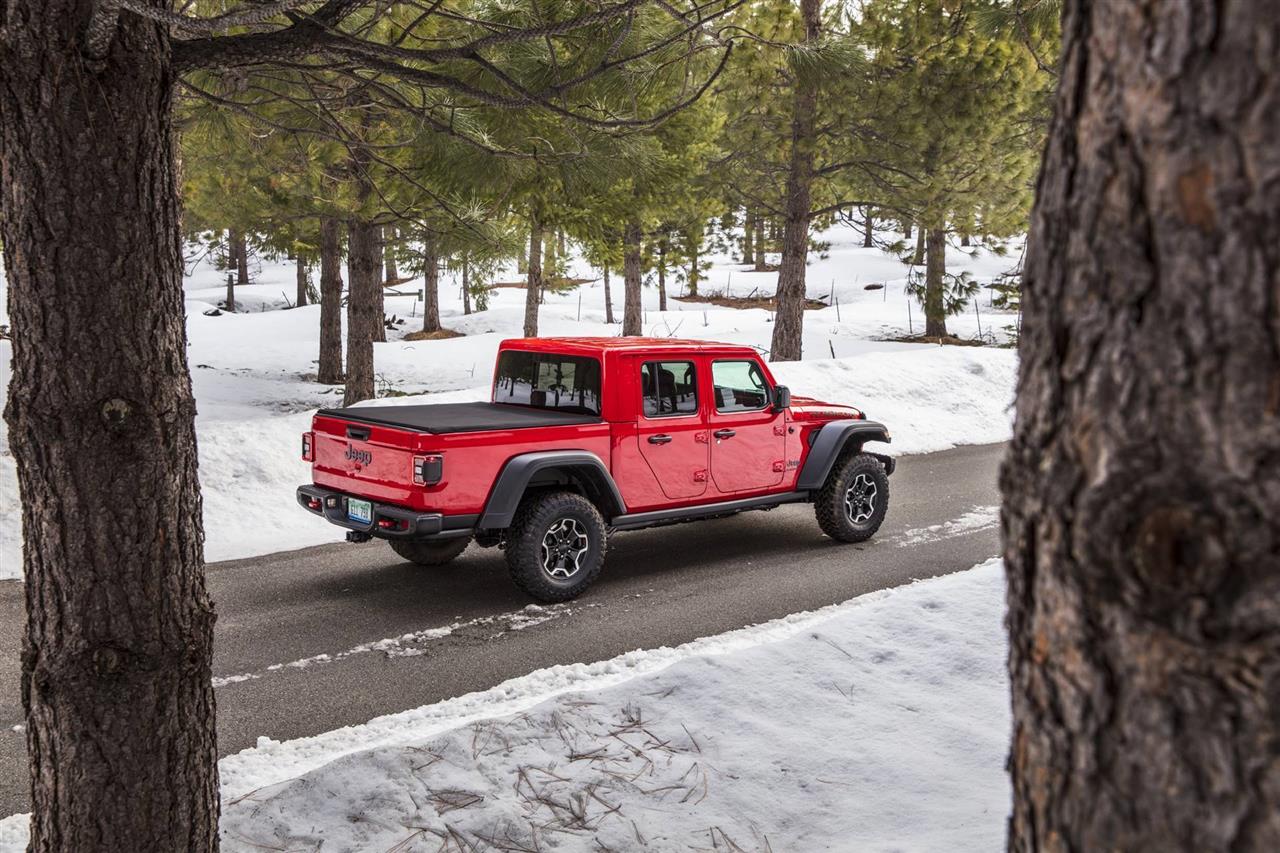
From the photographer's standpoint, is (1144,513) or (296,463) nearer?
(1144,513)

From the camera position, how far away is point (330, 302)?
65.8 feet

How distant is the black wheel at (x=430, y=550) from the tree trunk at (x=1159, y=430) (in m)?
7.37

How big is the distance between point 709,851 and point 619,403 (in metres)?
4.44

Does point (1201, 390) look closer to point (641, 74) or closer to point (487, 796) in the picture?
point (487, 796)

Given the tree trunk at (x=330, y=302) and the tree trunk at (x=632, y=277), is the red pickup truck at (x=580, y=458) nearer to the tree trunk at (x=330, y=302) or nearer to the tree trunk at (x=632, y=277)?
the tree trunk at (x=330, y=302)

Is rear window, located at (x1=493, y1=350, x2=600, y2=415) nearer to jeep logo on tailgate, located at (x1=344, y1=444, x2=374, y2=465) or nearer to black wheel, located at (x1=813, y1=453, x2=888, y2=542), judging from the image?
jeep logo on tailgate, located at (x1=344, y1=444, x2=374, y2=465)

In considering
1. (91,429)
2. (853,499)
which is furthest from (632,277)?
(91,429)

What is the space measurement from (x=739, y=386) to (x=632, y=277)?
15.9 m

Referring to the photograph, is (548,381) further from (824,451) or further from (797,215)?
(797,215)

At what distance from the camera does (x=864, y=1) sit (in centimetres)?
1897

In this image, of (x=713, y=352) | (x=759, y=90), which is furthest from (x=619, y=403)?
(x=759, y=90)

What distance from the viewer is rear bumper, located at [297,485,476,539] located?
7023 millimetres

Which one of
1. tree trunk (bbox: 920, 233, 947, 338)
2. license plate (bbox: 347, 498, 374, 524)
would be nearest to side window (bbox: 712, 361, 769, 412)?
license plate (bbox: 347, 498, 374, 524)

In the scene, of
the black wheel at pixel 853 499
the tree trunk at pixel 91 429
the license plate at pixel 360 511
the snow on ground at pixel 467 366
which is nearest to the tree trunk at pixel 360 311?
the snow on ground at pixel 467 366
